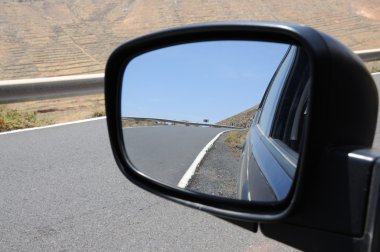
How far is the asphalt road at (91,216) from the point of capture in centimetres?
374

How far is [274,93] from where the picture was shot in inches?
75.0

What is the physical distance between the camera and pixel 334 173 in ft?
3.67

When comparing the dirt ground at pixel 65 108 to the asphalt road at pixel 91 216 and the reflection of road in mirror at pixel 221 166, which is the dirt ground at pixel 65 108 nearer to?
the asphalt road at pixel 91 216

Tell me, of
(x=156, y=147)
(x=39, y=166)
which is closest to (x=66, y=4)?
(x=39, y=166)

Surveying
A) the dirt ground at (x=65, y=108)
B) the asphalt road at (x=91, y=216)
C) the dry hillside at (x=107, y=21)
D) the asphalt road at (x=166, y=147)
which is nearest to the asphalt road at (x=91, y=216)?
the asphalt road at (x=91, y=216)

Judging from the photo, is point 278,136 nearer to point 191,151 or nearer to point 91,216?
point 191,151

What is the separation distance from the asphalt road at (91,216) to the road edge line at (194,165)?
182 centimetres

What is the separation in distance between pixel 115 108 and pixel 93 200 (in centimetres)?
294

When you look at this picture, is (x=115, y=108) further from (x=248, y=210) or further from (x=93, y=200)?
(x=93, y=200)

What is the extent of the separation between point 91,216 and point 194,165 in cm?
270

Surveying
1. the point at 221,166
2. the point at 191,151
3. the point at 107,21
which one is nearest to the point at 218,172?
the point at 221,166

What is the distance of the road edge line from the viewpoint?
1.69 m

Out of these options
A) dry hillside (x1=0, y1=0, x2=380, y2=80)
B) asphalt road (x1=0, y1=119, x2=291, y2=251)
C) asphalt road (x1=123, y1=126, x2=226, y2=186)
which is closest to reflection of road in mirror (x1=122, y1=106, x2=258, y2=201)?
asphalt road (x1=123, y1=126, x2=226, y2=186)

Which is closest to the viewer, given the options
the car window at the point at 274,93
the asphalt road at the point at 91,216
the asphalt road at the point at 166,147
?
the car window at the point at 274,93
